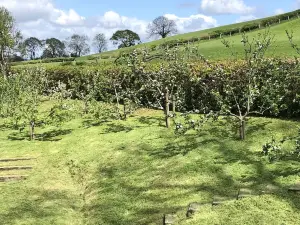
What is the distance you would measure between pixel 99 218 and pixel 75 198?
1.77 m

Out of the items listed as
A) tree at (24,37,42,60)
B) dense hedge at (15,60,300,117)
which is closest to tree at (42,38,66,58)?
tree at (24,37,42,60)

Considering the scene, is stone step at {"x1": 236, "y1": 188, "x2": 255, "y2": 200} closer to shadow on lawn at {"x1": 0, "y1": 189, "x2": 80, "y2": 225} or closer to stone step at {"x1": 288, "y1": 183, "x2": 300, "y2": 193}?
stone step at {"x1": 288, "y1": 183, "x2": 300, "y2": 193}

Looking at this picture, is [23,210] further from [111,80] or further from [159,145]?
[111,80]

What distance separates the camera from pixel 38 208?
10055 millimetres

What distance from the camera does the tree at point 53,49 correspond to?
146375mm

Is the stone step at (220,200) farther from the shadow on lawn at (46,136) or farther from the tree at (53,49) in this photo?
the tree at (53,49)

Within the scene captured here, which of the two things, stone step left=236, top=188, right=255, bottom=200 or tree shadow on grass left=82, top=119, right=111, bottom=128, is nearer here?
stone step left=236, top=188, right=255, bottom=200

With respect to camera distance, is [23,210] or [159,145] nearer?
[23,210]

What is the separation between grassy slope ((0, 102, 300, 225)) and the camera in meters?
8.38

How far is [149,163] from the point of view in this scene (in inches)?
480

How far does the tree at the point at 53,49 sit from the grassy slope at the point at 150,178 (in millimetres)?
136201

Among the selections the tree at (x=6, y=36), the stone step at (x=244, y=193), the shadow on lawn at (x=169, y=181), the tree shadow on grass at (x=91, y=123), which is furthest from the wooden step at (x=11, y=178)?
the tree at (x=6, y=36)

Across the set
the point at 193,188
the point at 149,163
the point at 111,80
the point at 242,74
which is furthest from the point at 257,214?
the point at 111,80

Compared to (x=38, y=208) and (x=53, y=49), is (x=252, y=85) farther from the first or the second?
(x=53, y=49)
